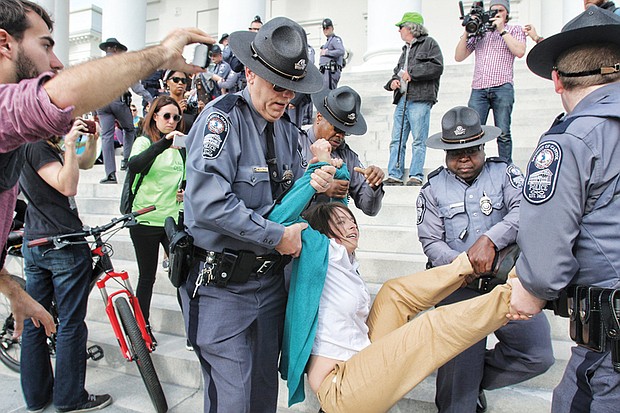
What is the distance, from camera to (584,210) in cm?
164

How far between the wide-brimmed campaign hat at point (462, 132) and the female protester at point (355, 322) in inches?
28.1

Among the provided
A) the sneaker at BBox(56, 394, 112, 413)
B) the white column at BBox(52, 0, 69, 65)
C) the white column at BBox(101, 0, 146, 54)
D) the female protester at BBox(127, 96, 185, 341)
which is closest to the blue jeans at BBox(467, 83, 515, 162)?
the female protester at BBox(127, 96, 185, 341)

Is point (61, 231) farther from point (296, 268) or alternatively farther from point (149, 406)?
point (296, 268)

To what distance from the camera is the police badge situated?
8.87 ft

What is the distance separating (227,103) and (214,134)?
21cm

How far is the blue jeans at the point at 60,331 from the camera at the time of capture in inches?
121

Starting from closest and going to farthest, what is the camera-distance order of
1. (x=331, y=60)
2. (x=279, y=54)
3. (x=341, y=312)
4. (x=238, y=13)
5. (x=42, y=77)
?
Answer: (x=42, y=77)
(x=279, y=54)
(x=341, y=312)
(x=331, y=60)
(x=238, y=13)

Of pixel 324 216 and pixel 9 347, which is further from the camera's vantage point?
pixel 9 347

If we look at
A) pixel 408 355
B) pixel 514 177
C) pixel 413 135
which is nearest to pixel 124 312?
pixel 408 355

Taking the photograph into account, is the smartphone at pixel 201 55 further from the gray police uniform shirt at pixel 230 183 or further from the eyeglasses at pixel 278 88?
the eyeglasses at pixel 278 88

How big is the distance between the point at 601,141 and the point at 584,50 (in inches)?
15.3

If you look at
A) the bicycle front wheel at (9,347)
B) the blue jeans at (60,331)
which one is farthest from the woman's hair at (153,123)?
the bicycle front wheel at (9,347)

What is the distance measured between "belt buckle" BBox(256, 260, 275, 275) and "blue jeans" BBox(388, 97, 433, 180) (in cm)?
337

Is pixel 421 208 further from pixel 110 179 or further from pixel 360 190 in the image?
pixel 110 179
